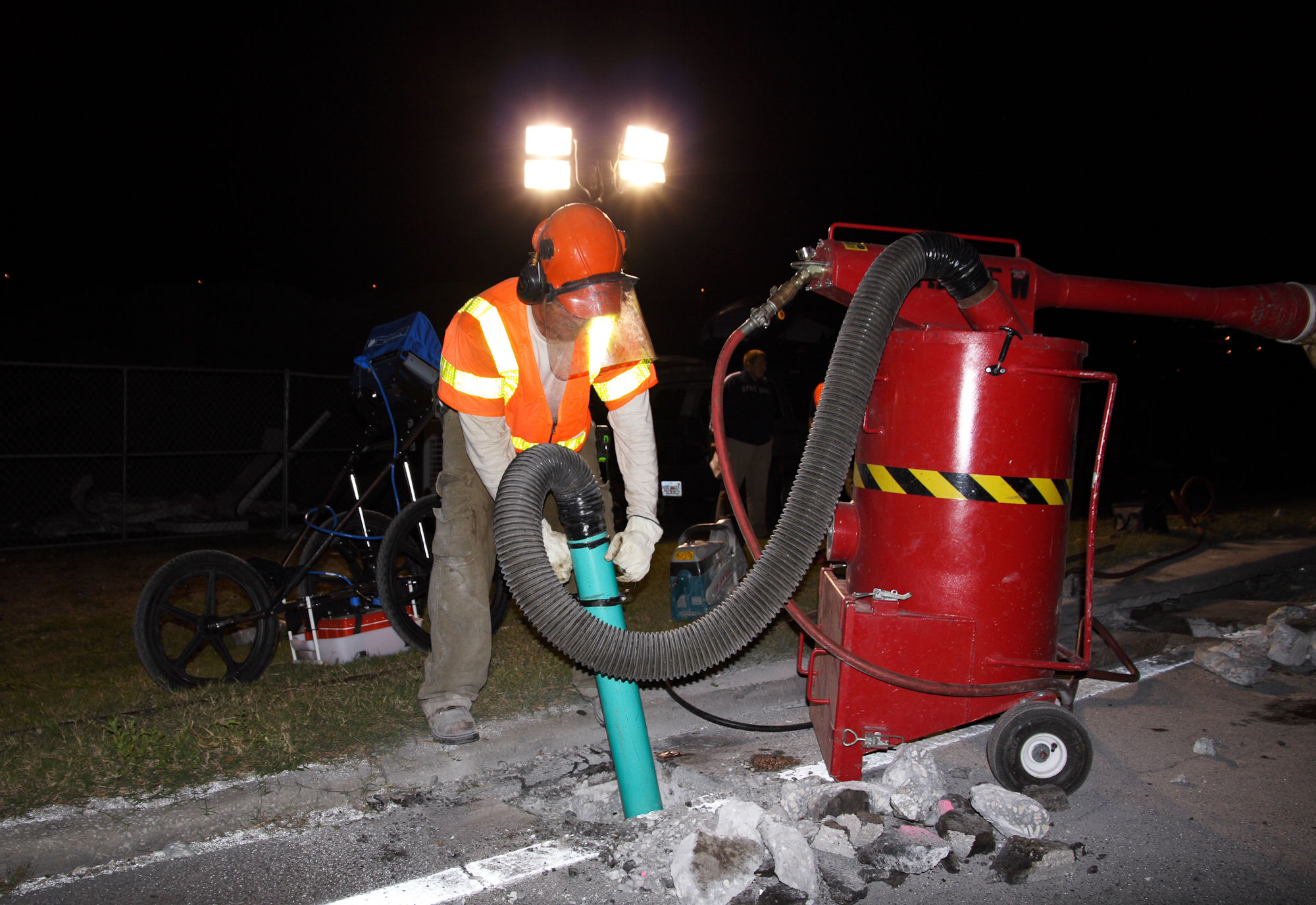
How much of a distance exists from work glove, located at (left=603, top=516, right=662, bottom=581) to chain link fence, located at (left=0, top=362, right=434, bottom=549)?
Answer: 640cm

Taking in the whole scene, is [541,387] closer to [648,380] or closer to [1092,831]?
[648,380]

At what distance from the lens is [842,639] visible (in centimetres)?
289

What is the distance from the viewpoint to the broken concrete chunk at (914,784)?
8.55 ft

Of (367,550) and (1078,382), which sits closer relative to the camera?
(1078,382)

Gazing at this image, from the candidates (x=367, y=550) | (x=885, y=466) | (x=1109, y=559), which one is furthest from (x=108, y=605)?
(x=1109, y=559)

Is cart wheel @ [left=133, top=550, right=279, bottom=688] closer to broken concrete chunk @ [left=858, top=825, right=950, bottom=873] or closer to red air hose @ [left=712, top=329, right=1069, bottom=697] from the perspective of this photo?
red air hose @ [left=712, top=329, right=1069, bottom=697]

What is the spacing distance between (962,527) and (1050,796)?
0.96 metres

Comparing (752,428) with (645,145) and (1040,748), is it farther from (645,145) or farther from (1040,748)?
(1040,748)

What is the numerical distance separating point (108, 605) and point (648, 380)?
483cm

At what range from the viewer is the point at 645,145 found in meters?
6.91

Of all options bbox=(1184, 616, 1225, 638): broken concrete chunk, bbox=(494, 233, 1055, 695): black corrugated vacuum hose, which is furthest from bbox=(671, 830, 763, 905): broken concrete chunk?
bbox=(1184, 616, 1225, 638): broken concrete chunk

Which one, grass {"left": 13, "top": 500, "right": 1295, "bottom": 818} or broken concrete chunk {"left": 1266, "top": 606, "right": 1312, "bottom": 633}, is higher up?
broken concrete chunk {"left": 1266, "top": 606, "right": 1312, "bottom": 633}

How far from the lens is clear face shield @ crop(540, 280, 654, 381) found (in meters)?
2.92

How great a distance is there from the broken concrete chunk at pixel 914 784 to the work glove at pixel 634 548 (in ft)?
3.76
